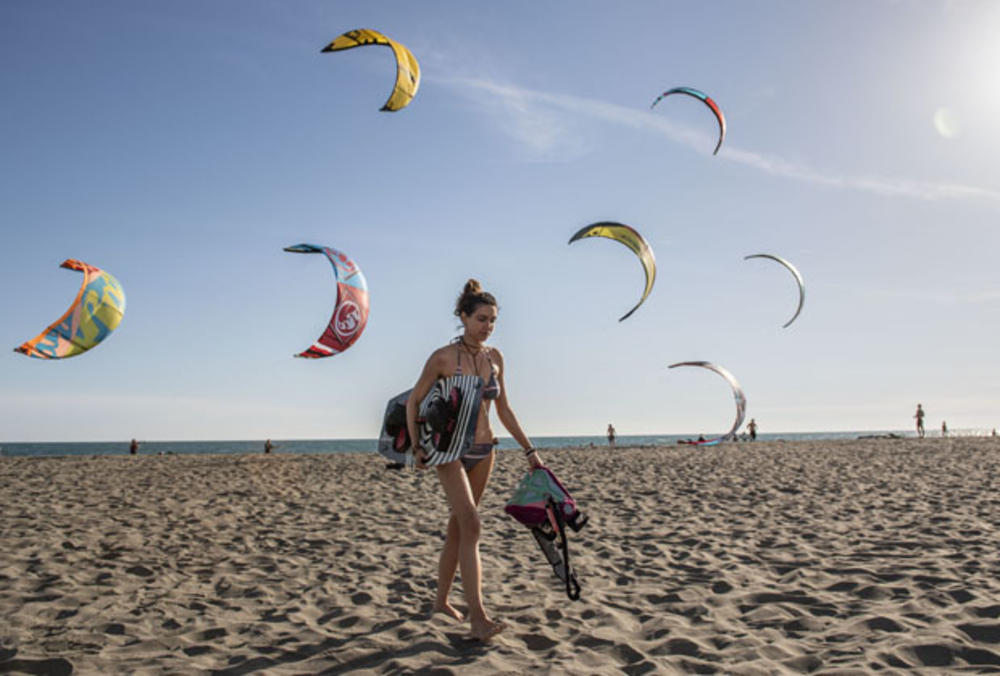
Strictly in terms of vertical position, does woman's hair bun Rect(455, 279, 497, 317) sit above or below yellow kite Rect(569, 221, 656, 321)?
below

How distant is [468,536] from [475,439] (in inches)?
19.9

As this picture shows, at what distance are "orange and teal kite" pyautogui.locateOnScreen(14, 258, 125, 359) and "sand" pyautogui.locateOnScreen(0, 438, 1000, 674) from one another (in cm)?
299

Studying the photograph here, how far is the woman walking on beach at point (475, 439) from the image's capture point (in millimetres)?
3441

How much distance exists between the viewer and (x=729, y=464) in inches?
578

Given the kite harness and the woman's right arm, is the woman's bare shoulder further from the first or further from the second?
the kite harness

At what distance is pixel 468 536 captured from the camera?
3428 millimetres

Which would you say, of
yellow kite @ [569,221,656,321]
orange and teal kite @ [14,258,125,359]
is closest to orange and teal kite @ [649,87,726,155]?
yellow kite @ [569,221,656,321]

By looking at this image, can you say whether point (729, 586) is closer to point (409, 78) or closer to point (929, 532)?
point (929, 532)

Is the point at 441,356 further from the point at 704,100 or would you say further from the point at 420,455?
the point at 704,100

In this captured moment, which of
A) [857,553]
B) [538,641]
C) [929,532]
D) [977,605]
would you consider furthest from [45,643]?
[929,532]

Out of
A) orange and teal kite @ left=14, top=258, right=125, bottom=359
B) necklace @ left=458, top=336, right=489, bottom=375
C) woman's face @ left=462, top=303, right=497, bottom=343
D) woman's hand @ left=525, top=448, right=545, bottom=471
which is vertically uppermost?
orange and teal kite @ left=14, top=258, right=125, bottom=359

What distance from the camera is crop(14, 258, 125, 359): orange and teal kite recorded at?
11.9 meters

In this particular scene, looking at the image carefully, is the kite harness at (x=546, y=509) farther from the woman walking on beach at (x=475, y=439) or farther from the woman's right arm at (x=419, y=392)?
the woman's right arm at (x=419, y=392)

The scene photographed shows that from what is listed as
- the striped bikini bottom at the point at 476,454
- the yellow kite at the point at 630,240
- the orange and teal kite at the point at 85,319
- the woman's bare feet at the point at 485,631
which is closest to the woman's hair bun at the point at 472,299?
the striped bikini bottom at the point at 476,454
